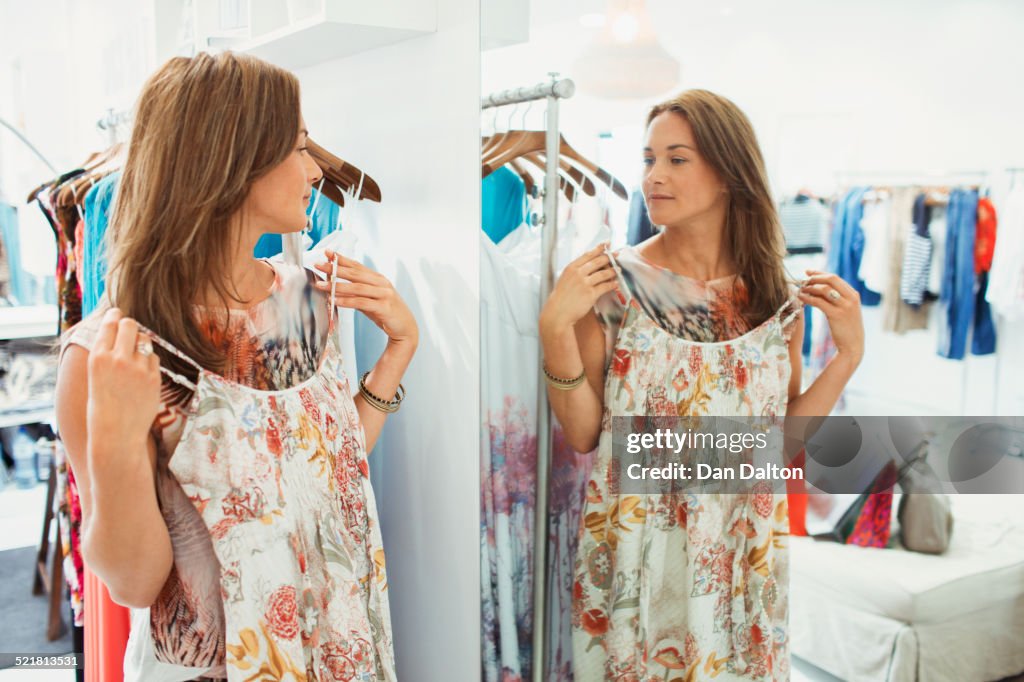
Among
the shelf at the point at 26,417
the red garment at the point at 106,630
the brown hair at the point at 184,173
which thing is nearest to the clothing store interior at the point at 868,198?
the brown hair at the point at 184,173

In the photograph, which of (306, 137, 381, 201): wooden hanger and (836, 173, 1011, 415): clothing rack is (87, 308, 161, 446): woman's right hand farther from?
(836, 173, 1011, 415): clothing rack

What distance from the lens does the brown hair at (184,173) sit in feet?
3.19

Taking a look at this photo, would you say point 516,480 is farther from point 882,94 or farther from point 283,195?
point 882,94

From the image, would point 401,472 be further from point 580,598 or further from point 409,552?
point 580,598

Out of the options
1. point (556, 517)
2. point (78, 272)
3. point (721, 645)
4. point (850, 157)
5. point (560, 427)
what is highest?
point (850, 157)

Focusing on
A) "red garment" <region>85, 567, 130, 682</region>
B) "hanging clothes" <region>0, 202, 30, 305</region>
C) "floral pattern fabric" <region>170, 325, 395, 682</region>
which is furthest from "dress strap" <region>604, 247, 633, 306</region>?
"hanging clothes" <region>0, 202, 30, 305</region>

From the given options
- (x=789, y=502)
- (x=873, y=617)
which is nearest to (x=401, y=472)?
(x=789, y=502)

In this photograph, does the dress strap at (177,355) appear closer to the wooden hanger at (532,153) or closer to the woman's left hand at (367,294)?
the woman's left hand at (367,294)

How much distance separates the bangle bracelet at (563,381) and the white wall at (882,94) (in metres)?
0.37

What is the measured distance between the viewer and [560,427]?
1.30 meters

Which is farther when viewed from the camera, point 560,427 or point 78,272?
point 78,272

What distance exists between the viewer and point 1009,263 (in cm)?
95

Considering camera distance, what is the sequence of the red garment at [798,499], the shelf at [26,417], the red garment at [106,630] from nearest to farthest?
the red garment at [798,499] → the red garment at [106,630] → the shelf at [26,417]

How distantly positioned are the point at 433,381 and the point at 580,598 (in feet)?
1.39
